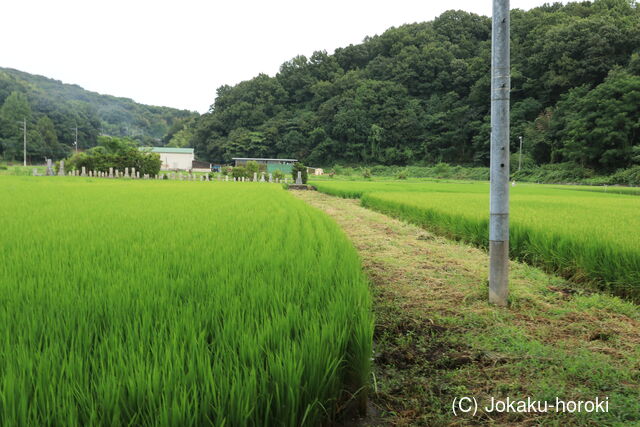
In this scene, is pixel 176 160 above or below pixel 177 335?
above

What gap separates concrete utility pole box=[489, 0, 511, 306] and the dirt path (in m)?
0.36

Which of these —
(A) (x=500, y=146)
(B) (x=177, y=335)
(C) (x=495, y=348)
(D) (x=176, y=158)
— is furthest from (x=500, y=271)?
(D) (x=176, y=158)

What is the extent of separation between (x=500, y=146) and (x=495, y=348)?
1597mm

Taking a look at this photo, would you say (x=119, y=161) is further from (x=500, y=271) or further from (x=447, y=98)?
(x=447, y=98)

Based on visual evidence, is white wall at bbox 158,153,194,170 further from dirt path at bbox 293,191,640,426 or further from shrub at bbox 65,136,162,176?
dirt path at bbox 293,191,640,426

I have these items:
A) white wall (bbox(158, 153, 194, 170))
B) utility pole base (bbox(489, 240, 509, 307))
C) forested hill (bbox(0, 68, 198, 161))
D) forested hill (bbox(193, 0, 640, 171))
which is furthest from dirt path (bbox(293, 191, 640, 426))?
forested hill (bbox(0, 68, 198, 161))

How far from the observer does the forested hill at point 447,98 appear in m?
38.2

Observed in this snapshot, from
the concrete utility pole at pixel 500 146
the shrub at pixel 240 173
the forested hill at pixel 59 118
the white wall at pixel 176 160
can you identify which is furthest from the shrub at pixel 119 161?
the forested hill at pixel 59 118

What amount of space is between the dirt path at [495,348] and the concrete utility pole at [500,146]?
1.18 feet

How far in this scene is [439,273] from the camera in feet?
13.5

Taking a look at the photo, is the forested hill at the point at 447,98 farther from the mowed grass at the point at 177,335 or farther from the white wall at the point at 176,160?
the mowed grass at the point at 177,335

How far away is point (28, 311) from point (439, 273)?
11.9 ft

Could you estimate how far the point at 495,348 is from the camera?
7.68 feet

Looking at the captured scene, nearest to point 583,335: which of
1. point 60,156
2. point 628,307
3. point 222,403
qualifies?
point 628,307
